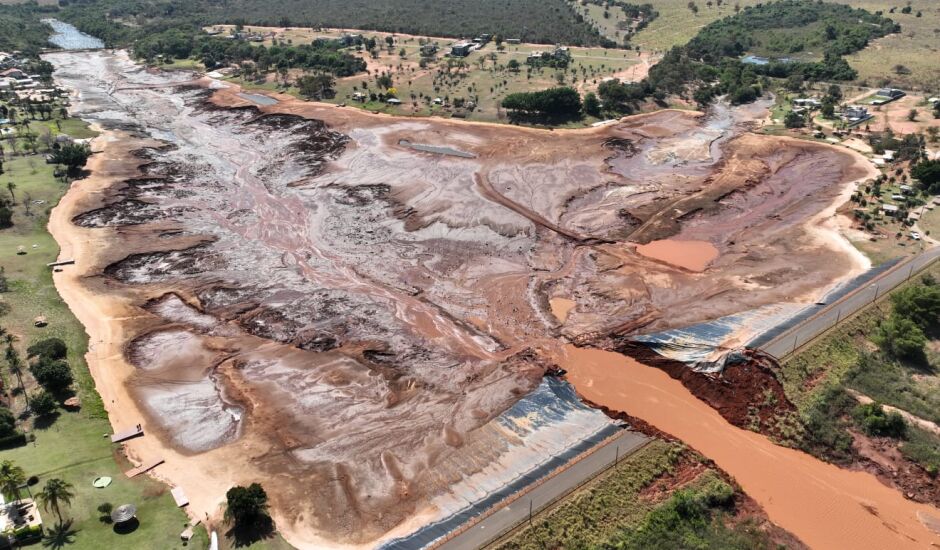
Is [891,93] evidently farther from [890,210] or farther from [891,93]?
[890,210]

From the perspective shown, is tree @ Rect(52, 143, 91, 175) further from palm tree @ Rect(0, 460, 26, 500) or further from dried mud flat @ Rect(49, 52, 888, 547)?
palm tree @ Rect(0, 460, 26, 500)

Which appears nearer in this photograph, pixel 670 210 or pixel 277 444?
pixel 277 444

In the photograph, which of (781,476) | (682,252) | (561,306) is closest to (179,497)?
(561,306)

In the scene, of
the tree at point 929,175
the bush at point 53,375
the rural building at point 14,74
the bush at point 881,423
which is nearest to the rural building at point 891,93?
the tree at point 929,175

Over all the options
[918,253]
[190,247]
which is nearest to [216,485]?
[190,247]

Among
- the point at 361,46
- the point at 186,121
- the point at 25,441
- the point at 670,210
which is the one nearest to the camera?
the point at 25,441

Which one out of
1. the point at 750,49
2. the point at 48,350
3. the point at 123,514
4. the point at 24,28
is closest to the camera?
the point at 123,514

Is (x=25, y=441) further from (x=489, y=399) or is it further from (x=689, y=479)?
(x=689, y=479)
